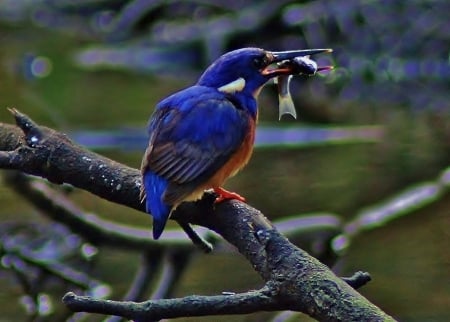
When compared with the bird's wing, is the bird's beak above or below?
above

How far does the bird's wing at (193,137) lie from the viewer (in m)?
3.00

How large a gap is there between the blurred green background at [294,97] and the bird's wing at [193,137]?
4.17 feet

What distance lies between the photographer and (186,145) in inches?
122

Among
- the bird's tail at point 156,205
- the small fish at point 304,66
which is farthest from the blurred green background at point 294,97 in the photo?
the bird's tail at point 156,205

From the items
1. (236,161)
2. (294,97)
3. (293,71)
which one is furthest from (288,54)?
(294,97)

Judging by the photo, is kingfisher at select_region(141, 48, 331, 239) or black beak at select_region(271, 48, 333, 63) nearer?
kingfisher at select_region(141, 48, 331, 239)

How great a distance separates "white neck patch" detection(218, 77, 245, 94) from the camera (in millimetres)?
3340

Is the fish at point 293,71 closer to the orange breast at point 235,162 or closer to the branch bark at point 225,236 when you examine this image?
the orange breast at point 235,162

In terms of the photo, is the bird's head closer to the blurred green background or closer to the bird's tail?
the bird's tail

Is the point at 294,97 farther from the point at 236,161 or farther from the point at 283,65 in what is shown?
the point at 236,161

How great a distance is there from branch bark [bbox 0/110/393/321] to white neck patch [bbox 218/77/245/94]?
18.9 inches

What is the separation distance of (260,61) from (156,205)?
0.70 meters

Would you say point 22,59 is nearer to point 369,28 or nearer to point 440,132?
point 369,28

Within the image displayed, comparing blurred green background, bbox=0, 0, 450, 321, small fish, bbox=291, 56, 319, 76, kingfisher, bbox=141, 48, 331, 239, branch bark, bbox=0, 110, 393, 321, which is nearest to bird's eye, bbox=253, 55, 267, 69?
kingfisher, bbox=141, 48, 331, 239
